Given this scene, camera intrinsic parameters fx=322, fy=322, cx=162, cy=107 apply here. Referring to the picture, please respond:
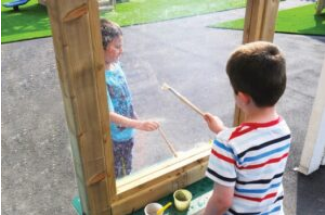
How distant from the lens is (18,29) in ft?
25.0

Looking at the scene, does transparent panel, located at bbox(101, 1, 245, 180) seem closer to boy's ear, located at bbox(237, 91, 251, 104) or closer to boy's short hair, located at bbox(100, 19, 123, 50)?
boy's short hair, located at bbox(100, 19, 123, 50)

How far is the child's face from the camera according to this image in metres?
1.55

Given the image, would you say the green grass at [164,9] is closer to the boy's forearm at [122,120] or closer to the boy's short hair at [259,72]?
the boy's forearm at [122,120]

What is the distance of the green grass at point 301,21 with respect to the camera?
277 inches

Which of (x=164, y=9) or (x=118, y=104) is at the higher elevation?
(x=164, y=9)

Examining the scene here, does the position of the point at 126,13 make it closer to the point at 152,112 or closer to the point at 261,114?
the point at 152,112

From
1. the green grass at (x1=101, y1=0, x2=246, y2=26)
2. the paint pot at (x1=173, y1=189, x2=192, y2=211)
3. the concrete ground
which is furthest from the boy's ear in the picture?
the green grass at (x1=101, y1=0, x2=246, y2=26)

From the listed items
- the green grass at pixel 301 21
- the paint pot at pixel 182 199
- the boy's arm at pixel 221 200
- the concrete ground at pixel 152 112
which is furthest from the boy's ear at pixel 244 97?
the green grass at pixel 301 21

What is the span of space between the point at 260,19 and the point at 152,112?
1.48 meters

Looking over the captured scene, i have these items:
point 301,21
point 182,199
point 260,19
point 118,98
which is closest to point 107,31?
point 118,98

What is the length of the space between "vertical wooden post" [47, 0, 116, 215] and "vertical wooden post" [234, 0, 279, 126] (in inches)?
37.5

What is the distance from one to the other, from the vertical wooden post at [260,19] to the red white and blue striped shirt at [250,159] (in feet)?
2.56

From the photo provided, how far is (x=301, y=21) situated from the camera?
25.6 feet

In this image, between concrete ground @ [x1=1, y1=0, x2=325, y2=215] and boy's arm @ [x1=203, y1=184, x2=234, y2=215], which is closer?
boy's arm @ [x1=203, y1=184, x2=234, y2=215]
